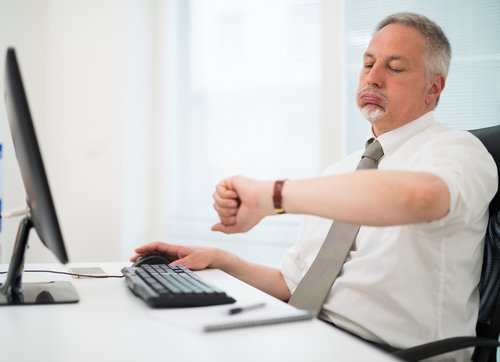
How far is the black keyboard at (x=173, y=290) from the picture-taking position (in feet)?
2.90

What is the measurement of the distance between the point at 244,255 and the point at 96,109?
1.38 meters

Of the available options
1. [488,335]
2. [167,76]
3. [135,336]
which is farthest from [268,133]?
[135,336]

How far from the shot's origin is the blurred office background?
2867 mm

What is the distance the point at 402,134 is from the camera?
1.41m

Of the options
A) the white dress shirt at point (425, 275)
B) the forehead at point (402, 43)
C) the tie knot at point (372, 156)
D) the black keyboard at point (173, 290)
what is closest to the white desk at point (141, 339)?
the black keyboard at point (173, 290)

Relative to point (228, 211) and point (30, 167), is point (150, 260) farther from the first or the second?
point (30, 167)

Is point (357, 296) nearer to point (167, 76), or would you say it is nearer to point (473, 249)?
point (473, 249)

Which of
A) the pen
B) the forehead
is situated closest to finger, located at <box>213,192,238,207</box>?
the pen

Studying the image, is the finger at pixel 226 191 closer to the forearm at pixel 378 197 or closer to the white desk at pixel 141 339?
the forearm at pixel 378 197

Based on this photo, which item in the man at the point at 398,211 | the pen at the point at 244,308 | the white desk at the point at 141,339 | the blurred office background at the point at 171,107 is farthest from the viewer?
the blurred office background at the point at 171,107

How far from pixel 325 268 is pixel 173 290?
0.52 meters

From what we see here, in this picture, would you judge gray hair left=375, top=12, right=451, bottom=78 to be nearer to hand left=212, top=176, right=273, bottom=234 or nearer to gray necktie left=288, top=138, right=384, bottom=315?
gray necktie left=288, top=138, right=384, bottom=315

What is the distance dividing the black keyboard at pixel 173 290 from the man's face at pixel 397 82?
2.59 feet

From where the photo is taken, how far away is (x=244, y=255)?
307cm
